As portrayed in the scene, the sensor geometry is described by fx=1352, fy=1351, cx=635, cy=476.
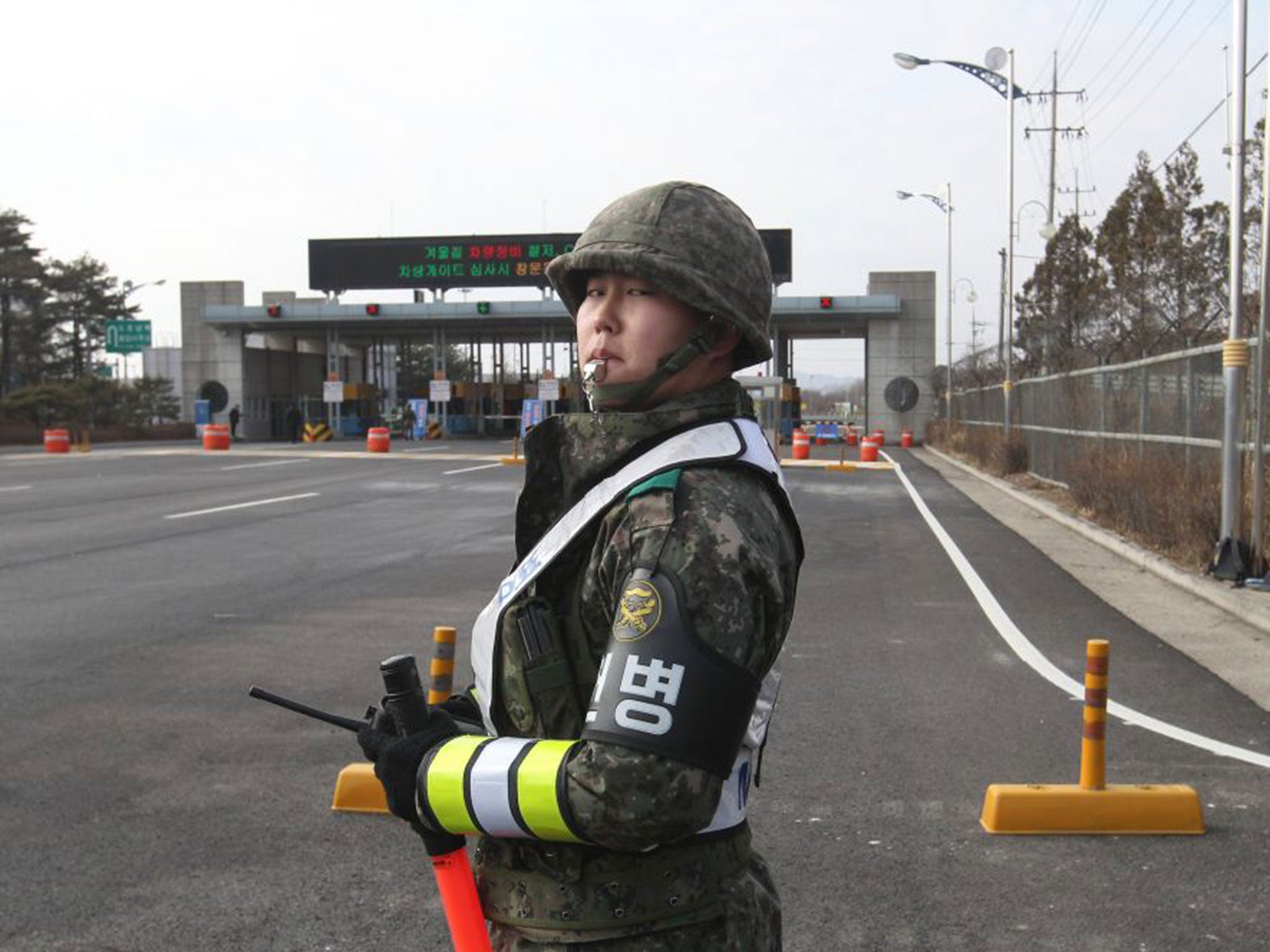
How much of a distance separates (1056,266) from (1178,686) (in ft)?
108

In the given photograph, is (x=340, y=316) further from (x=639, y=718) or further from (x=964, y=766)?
(x=639, y=718)

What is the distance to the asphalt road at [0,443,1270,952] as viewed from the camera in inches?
169

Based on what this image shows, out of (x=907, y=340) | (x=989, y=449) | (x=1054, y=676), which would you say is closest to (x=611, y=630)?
(x=1054, y=676)

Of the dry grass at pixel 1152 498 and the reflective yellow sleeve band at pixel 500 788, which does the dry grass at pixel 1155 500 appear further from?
the reflective yellow sleeve band at pixel 500 788

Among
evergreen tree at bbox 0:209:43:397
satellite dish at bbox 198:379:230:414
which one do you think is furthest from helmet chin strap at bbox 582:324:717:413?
evergreen tree at bbox 0:209:43:397

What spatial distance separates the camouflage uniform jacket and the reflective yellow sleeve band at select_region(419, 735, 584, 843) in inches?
1.3

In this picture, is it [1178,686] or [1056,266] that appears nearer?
[1178,686]

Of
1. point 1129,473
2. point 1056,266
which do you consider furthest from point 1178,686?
point 1056,266

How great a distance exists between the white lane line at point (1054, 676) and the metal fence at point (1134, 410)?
2695 millimetres

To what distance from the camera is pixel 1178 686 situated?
780 cm

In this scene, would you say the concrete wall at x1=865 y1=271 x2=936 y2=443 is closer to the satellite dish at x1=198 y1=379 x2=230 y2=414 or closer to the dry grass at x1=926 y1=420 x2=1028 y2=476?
the dry grass at x1=926 y1=420 x2=1028 y2=476

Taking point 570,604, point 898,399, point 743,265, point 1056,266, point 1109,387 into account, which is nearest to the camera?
point 570,604

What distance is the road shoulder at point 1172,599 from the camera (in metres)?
8.63

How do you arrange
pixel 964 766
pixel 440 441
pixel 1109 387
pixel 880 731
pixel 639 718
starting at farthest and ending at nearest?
pixel 440 441 → pixel 1109 387 → pixel 880 731 → pixel 964 766 → pixel 639 718
